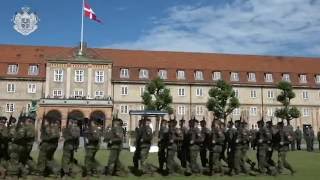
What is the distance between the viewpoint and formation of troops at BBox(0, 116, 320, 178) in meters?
15.4

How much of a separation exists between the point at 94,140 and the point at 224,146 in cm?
508

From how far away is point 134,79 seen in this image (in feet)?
207

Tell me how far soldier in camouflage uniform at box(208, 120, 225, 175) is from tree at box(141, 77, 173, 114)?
36.2m

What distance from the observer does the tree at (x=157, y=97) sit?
5484cm

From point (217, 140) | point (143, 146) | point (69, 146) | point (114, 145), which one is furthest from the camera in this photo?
point (217, 140)

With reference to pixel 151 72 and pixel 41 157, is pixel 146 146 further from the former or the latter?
pixel 151 72

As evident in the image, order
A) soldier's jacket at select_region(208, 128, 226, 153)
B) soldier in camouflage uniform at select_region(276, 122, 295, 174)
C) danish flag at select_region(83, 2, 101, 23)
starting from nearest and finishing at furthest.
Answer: soldier's jacket at select_region(208, 128, 226, 153), soldier in camouflage uniform at select_region(276, 122, 295, 174), danish flag at select_region(83, 2, 101, 23)

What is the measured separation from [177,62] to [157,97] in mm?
12423

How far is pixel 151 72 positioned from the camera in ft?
211

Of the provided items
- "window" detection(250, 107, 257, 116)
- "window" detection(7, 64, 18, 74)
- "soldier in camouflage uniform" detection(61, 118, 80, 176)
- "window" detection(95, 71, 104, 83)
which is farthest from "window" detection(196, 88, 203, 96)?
"soldier in camouflage uniform" detection(61, 118, 80, 176)

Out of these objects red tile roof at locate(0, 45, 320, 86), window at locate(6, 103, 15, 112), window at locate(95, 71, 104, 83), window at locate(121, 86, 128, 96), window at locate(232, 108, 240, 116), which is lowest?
window at locate(232, 108, 240, 116)

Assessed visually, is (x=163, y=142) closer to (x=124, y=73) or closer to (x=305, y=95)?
(x=124, y=73)

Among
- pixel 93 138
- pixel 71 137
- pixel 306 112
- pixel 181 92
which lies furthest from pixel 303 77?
pixel 71 137

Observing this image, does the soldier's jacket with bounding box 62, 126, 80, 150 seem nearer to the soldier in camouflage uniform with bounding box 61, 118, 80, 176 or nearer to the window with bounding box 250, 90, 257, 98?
the soldier in camouflage uniform with bounding box 61, 118, 80, 176
